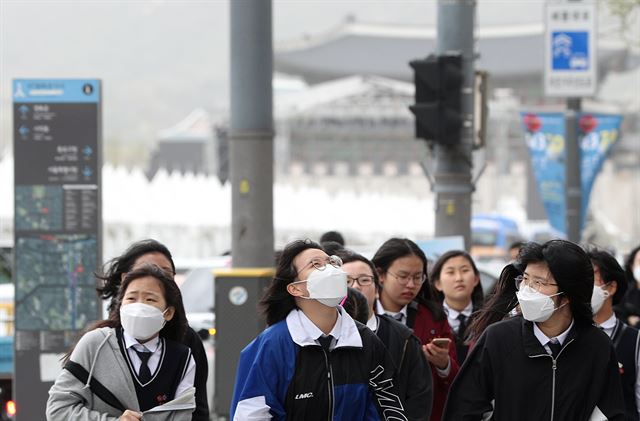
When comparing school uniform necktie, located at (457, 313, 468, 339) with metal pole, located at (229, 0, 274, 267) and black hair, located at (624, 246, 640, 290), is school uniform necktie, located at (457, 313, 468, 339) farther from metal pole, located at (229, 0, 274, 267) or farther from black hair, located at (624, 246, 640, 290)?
metal pole, located at (229, 0, 274, 267)

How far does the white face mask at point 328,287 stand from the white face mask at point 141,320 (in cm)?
77

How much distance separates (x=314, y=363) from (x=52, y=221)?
13.7ft

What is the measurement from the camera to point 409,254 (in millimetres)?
6602

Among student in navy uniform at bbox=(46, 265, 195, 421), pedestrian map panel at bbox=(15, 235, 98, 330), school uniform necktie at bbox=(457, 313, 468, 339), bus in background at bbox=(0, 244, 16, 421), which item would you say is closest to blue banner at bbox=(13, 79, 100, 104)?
pedestrian map panel at bbox=(15, 235, 98, 330)

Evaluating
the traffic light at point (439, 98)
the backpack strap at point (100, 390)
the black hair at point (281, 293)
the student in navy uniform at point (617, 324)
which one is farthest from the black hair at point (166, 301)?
the traffic light at point (439, 98)

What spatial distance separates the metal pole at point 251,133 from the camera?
9.40 meters

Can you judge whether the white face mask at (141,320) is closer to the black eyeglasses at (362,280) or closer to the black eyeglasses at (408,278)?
the black eyeglasses at (362,280)

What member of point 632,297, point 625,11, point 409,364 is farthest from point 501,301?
point 625,11

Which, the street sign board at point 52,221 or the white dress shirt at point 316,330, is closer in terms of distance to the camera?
the white dress shirt at point 316,330

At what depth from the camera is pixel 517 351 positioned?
4.59 metres

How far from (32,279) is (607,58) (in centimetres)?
6306

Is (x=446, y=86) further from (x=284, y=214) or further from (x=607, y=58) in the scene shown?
(x=607, y=58)

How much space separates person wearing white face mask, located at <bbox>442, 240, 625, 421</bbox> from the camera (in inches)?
179

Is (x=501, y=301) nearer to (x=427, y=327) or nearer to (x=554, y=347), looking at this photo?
(x=554, y=347)
